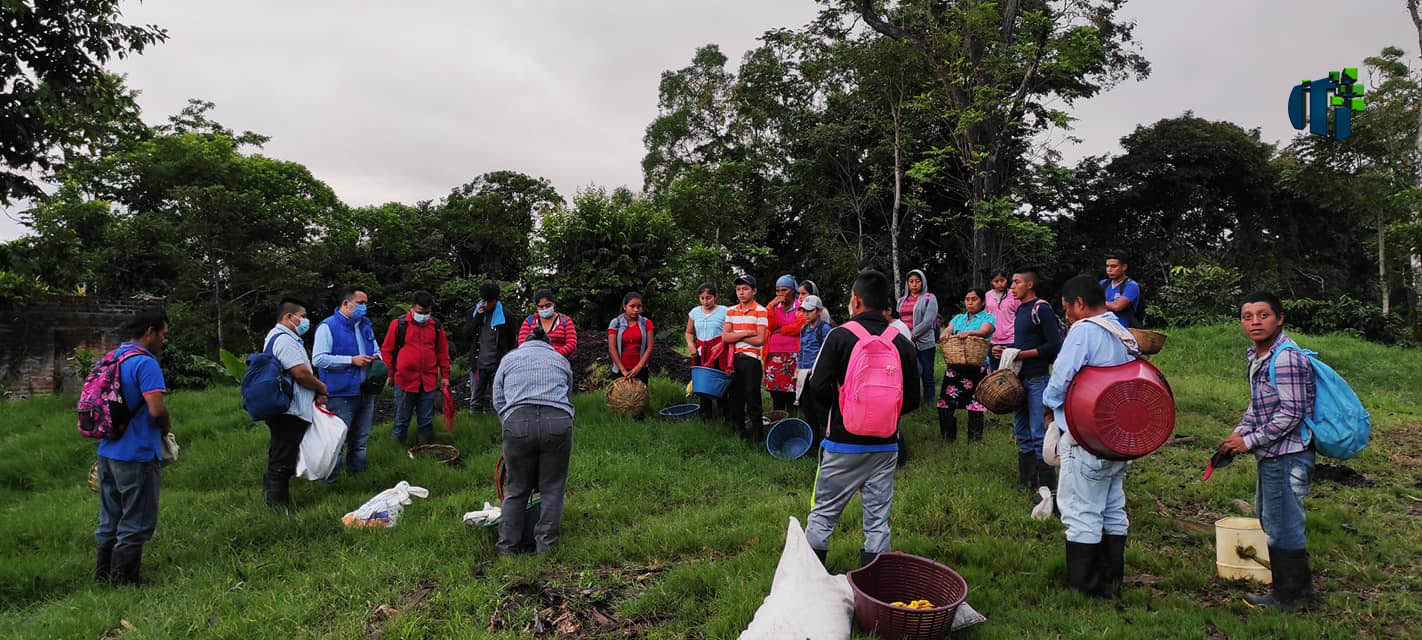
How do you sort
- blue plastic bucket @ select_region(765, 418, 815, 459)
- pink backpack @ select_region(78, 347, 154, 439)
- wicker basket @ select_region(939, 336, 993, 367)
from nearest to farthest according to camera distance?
pink backpack @ select_region(78, 347, 154, 439) → wicker basket @ select_region(939, 336, 993, 367) → blue plastic bucket @ select_region(765, 418, 815, 459)

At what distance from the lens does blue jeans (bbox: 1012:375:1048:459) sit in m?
5.68

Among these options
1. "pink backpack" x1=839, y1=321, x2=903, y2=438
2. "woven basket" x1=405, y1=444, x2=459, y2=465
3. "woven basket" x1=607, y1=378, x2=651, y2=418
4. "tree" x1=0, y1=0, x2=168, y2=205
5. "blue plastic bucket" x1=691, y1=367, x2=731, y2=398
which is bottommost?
"woven basket" x1=405, y1=444, x2=459, y2=465

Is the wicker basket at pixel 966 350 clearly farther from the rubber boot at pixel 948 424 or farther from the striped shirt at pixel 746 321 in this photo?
the striped shirt at pixel 746 321

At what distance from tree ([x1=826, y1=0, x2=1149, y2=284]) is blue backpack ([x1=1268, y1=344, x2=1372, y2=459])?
12789mm

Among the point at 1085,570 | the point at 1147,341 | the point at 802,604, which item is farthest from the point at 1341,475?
the point at 802,604

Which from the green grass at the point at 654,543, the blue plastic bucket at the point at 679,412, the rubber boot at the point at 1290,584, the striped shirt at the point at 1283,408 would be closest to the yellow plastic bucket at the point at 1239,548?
the green grass at the point at 654,543

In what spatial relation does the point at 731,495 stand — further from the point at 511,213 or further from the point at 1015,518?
the point at 511,213

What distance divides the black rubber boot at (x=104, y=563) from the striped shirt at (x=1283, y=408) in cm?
716

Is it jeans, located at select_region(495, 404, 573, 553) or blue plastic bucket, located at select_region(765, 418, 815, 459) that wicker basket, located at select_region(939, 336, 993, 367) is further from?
jeans, located at select_region(495, 404, 573, 553)

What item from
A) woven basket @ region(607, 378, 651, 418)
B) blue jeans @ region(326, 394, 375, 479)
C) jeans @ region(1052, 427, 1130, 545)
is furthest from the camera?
woven basket @ region(607, 378, 651, 418)

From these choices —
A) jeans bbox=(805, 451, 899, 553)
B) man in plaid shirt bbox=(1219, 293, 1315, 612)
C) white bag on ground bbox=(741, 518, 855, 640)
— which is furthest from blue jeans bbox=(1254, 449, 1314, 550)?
white bag on ground bbox=(741, 518, 855, 640)

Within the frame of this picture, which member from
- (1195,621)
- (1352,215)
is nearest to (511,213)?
(1195,621)

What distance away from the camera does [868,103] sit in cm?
2047

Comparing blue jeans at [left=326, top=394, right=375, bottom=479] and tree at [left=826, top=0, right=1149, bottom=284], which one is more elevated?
tree at [left=826, top=0, right=1149, bottom=284]
